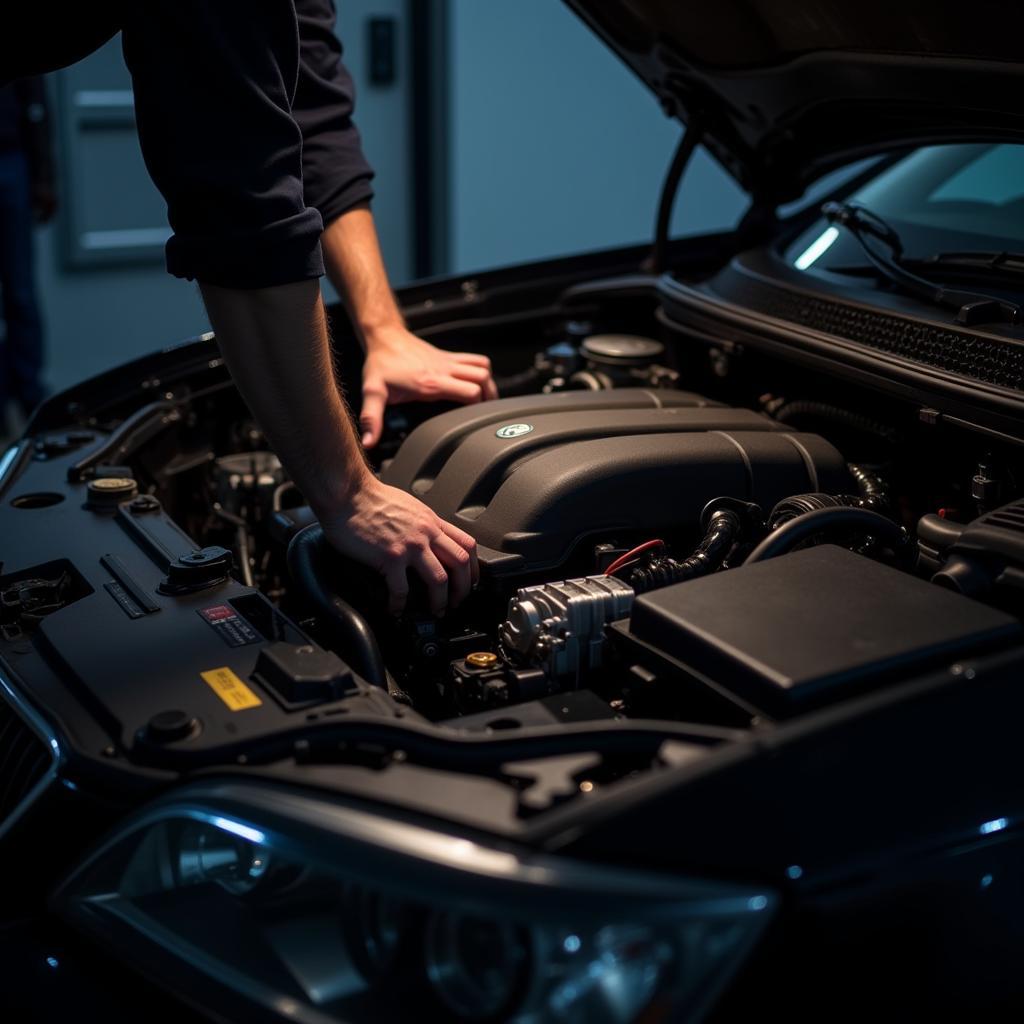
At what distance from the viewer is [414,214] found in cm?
510

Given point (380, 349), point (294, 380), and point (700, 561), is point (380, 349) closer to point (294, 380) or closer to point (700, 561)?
point (294, 380)

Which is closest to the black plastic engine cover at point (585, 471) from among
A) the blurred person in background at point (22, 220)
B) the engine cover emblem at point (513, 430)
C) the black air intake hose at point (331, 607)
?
the engine cover emblem at point (513, 430)

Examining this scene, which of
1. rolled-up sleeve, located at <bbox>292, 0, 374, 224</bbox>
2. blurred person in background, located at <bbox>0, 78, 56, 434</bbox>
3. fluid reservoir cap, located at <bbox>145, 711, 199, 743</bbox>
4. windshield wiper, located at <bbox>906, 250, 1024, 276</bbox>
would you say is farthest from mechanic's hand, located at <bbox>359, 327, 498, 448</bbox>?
blurred person in background, located at <bbox>0, 78, 56, 434</bbox>

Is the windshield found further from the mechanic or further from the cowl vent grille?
the mechanic

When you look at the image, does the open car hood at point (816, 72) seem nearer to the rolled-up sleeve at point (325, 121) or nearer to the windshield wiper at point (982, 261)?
the windshield wiper at point (982, 261)

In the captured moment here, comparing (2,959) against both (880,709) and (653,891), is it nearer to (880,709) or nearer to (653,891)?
(653,891)

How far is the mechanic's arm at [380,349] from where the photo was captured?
6.00ft

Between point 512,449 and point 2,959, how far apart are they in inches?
30.4

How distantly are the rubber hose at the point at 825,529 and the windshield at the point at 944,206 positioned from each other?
531 mm

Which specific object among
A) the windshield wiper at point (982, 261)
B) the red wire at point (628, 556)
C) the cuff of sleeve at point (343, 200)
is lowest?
the red wire at point (628, 556)

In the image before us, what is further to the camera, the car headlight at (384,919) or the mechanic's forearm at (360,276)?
the mechanic's forearm at (360,276)

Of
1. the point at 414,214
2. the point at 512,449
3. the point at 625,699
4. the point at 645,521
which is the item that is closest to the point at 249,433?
the point at 512,449

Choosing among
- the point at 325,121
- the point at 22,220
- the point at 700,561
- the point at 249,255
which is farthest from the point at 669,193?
the point at 22,220

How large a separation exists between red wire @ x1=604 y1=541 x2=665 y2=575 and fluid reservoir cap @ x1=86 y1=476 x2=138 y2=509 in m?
0.65
